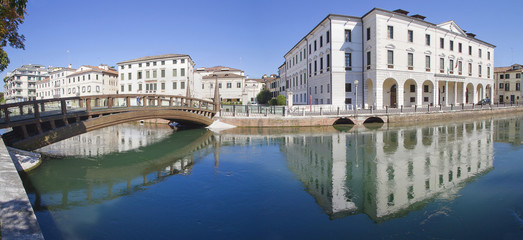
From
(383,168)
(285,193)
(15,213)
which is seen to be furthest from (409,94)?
(15,213)

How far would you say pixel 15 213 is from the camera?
14.0 feet

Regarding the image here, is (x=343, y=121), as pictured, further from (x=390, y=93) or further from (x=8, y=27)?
(x=8, y=27)

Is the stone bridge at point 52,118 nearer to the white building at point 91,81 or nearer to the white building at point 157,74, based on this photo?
the white building at point 157,74

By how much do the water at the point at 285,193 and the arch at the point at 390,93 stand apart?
2205cm

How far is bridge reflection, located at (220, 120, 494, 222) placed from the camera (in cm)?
741

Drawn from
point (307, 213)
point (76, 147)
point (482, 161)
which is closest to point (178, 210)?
→ point (307, 213)

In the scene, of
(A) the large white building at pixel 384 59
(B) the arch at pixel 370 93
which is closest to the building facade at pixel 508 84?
(A) the large white building at pixel 384 59

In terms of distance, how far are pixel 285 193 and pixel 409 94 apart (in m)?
34.8

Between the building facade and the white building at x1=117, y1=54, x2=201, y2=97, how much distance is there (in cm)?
6426

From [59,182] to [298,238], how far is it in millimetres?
8310

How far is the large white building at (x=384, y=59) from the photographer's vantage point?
3269 centimetres

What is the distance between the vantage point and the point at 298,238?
18.0ft

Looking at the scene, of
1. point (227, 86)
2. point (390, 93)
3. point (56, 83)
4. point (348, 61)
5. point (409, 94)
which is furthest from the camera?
point (56, 83)

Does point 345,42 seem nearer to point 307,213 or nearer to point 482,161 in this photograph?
point 482,161
